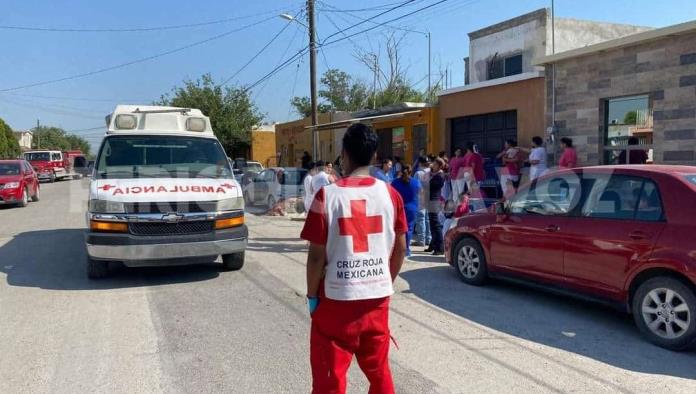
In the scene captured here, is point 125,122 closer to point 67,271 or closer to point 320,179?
point 67,271

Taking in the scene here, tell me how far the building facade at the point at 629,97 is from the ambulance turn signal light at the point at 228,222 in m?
8.52

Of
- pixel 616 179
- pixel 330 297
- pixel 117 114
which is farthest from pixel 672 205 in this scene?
pixel 117 114

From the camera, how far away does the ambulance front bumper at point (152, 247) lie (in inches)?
254

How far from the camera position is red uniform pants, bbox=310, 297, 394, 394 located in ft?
8.75

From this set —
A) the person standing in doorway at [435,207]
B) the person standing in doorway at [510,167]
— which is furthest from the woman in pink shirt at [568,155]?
the person standing in doorway at [435,207]

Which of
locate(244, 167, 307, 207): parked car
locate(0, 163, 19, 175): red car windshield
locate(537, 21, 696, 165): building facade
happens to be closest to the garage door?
locate(537, 21, 696, 165): building facade

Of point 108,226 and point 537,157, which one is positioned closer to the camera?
point 108,226

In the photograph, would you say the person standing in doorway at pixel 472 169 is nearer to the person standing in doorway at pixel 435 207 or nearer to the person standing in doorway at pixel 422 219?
the person standing in doorway at pixel 422 219

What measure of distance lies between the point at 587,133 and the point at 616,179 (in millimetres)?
7497

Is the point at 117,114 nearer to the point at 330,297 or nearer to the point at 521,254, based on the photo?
the point at 521,254

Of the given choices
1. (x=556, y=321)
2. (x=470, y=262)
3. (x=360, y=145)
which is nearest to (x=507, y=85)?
(x=470, y=262)

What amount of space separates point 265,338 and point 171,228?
2.47 meters

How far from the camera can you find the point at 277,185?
54.6 ft

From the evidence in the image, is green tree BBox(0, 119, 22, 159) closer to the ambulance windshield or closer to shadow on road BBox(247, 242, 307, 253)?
shadow on road BBox(247, 242, 307, 253)
